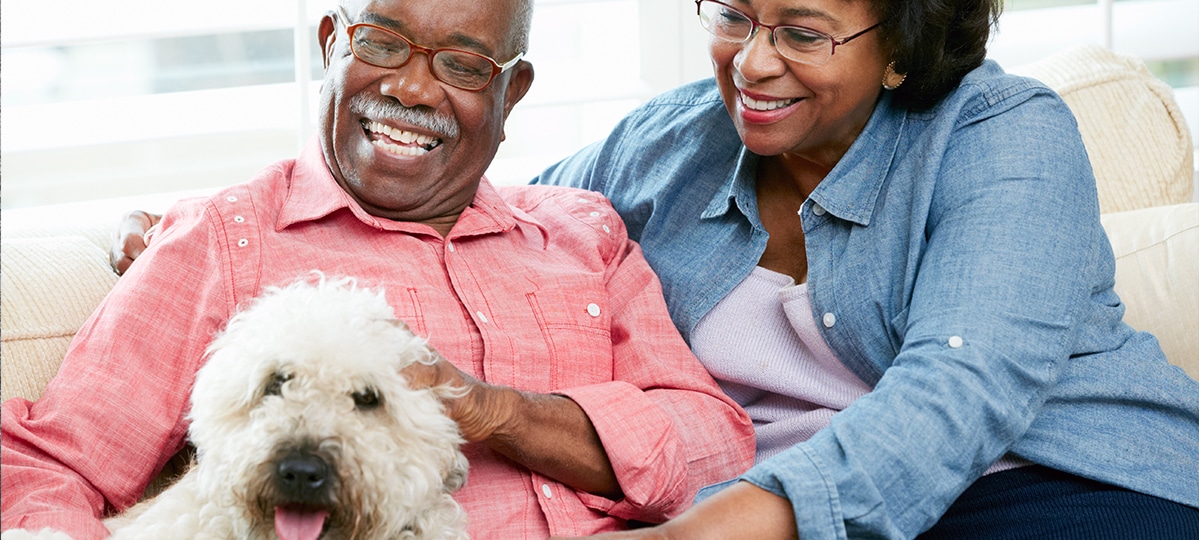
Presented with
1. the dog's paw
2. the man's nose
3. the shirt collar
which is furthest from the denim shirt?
the dog's paw

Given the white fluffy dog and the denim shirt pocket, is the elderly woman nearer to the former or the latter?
the denim shirt pocket

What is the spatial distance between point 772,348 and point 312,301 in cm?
85

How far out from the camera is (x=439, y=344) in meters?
1.62

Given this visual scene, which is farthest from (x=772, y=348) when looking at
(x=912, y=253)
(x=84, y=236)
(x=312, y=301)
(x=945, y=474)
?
(x=84, y=236)

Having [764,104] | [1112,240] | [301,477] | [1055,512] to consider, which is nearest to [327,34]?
[764,104]

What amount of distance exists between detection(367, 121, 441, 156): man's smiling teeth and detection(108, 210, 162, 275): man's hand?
1.36 feet

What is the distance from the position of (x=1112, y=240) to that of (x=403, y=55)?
145 centimetres

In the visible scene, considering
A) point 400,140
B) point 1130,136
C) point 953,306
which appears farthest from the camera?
point 1130,136

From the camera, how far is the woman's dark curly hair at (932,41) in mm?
1767

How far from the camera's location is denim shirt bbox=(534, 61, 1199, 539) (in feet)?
4.63

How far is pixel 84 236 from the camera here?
1.96 meters

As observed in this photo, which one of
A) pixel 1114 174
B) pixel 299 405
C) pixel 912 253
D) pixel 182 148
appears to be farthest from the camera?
pixel 182 148

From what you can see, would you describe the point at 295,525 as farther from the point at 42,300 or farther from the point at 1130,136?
the point at 1130,136

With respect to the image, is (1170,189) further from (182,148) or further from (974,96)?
(182,148)
